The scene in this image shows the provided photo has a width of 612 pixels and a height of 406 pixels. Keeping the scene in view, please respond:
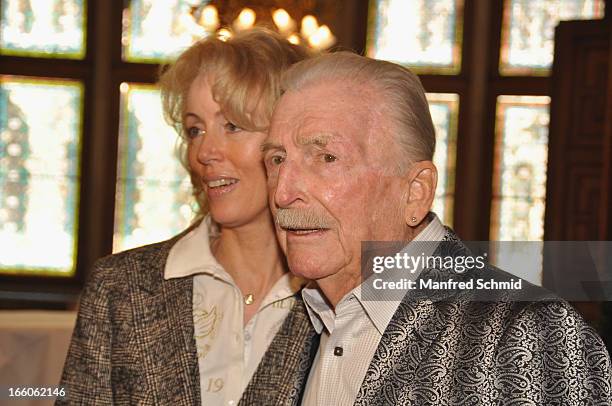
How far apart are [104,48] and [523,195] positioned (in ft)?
11.5

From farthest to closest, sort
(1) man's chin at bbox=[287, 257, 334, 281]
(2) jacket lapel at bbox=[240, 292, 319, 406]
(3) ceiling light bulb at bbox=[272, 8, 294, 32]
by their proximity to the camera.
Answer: (3) ceiling light bulb at bbox=[272, 8, 294, 32] → (2) jacket lapel at bbox=[240, 292, 319, 406] → (1) man's chin at bbox=[287, 257, 334, 281]

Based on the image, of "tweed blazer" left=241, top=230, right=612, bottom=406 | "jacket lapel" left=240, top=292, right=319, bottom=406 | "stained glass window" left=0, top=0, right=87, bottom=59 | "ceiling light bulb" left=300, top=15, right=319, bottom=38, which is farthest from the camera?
"stained glass window" left=0, top=0, right=87, bottom=59

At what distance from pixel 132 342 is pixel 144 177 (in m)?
5.54

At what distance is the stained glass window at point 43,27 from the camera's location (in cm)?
739

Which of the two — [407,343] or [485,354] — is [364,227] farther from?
[485,354]

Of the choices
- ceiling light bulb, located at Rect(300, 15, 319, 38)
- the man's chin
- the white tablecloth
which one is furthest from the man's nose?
ceiling light bulb, located at Rect(300, 15, 319, 38)

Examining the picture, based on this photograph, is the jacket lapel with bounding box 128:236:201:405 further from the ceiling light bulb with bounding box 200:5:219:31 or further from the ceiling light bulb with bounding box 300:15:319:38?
the ceiling light bulb with bounding box 300:15:319:38

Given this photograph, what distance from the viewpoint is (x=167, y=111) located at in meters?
2.36

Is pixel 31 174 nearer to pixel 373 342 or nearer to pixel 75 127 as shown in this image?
pixel 75 127

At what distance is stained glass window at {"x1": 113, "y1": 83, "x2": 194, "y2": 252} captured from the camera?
24.3 ft

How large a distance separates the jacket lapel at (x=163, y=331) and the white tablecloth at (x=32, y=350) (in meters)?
1.41

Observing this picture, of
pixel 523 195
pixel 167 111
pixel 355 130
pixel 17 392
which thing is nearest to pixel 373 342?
pixel 355 130

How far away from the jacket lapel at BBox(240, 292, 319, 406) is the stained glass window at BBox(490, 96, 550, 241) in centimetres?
549

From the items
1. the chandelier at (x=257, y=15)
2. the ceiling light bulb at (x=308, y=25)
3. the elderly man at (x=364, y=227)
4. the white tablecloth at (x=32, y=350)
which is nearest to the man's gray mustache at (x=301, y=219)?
the elderly man at (x=364, y=227)
